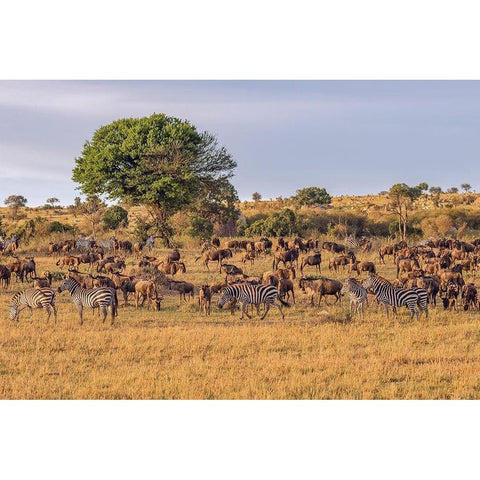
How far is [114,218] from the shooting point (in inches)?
2288

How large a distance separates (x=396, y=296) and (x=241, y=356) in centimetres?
642

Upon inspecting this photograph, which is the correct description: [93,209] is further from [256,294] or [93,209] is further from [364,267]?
[256,294]

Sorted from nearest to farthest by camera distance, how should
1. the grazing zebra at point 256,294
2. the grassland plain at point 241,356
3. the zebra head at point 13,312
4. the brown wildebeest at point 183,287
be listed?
the grassland plain at point 241,356 → the zebra head at point 13,312 → the grazing zebra at point 256,294 → the brown wildebeest at point 183,287

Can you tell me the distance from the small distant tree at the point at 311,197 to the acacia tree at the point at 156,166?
3789 centimetres

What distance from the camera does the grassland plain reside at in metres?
11.3

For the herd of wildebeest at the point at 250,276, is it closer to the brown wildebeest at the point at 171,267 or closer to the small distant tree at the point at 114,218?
the brown wildebeest at the point at 171,267

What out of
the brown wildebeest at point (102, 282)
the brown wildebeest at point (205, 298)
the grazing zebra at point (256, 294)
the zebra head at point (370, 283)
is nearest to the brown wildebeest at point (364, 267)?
the zebra head at point (370, 283)

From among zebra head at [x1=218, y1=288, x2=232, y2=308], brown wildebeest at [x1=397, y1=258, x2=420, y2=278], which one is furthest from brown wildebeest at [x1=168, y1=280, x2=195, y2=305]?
brown wildebeest at [x1=397, y1=258, x2=420, y2=278]

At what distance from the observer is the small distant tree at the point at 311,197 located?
85.6 m

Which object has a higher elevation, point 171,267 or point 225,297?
point 171,267

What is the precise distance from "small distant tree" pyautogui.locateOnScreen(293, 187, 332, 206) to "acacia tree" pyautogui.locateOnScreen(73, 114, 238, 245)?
124ft

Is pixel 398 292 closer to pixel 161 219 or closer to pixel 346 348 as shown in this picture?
pixel 346 348

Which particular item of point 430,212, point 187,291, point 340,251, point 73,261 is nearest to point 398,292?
point 187,291

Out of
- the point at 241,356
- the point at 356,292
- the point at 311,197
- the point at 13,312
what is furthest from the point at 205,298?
the point at 311,197
